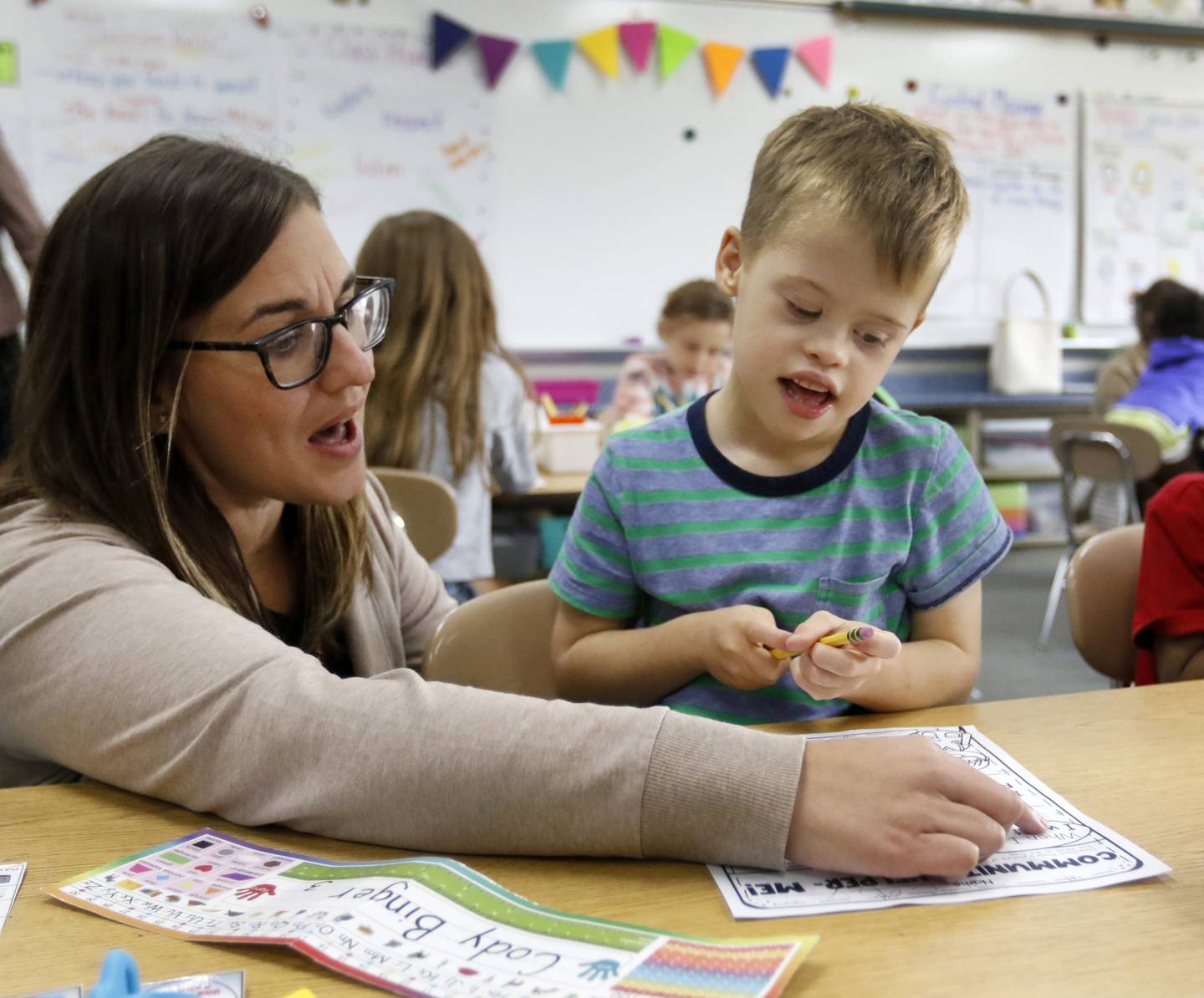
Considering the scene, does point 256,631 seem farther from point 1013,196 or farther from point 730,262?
point 1013,196

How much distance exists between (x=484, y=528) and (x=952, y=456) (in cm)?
157

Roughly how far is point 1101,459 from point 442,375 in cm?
247

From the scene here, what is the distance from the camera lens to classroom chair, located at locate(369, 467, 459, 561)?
2.07 m

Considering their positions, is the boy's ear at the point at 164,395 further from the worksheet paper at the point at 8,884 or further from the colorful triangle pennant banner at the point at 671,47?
the colorful triangle pennant banner at the point at 671,47

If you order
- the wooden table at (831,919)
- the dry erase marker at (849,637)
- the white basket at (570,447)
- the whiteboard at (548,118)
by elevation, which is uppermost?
the whiteboard at (548,118)

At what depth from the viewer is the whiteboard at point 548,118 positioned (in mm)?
4129

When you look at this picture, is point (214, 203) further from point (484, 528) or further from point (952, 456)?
point (484, 528)

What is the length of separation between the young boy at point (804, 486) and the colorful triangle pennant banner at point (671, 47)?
380 cm

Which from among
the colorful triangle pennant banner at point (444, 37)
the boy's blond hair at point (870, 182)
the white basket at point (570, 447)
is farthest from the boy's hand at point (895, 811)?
the colorful triangle pennant banner at point (444, 37)

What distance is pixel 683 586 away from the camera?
1184mm

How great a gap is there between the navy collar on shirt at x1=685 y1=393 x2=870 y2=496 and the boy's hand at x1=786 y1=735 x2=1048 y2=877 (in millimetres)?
492

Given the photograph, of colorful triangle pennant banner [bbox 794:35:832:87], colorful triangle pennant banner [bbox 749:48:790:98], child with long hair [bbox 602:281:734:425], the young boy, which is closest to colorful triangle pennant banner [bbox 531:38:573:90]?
colorful triangle pennant banner [bbox 749:48:790:98]

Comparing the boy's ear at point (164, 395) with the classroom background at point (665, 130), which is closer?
the boy's ear at point (164, 395)

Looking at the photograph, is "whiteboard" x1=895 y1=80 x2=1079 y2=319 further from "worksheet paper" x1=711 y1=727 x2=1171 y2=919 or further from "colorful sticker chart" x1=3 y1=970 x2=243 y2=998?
"colorful sticker chart" x1=3 y1=970 x2=243 y2=998
